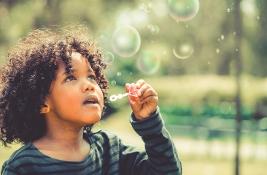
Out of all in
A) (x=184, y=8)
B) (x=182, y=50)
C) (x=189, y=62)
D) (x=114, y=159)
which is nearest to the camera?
(x=114, y=159)

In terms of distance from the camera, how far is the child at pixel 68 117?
157 centimetres

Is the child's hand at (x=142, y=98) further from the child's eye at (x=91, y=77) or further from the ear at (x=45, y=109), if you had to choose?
the ear at (x=45, y=109)

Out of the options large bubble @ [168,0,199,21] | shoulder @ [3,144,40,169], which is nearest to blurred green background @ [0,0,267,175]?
large bubble @ [168,0,199,21]

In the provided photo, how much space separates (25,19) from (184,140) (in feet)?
7.30

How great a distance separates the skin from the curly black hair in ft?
0.07

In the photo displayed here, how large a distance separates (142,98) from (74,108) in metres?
0.15

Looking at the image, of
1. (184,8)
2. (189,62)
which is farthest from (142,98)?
(189,62)

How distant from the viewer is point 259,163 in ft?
21.6

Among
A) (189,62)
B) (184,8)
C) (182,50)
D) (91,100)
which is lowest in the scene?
(189,62)

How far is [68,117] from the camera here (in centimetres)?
161

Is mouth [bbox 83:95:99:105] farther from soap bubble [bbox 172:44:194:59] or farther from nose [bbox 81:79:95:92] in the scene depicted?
soap bubble [bbox 172:44:194:59]

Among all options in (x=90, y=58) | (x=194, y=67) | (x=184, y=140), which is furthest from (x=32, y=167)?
(x=194, y=67)

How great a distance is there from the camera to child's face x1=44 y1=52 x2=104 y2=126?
157 centimetres

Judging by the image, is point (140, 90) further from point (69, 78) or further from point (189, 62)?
point (189, 62)
